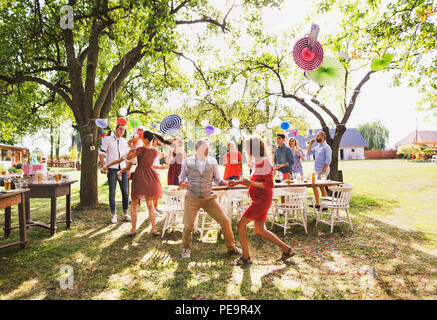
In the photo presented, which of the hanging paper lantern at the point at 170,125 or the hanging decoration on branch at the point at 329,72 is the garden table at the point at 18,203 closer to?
the hanging paper lantern at the point at 170,125

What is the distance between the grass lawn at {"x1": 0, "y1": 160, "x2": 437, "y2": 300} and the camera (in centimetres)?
290

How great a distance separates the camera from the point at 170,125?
6.19 m

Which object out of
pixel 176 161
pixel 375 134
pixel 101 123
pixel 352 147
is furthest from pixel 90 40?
pixel 375 134

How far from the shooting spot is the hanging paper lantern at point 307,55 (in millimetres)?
3732

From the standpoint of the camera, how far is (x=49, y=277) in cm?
325

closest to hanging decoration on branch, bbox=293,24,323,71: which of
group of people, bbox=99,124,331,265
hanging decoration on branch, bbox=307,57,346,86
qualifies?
hanging decoration on branch, bbox=307,57,346,86

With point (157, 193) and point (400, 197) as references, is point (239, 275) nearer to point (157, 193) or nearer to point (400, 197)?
point (157, 193)

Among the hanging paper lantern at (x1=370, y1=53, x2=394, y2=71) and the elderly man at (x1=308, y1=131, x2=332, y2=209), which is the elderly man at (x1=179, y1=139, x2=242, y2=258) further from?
the elderly man at (x1=308, y1=131, x2=332, y2=209)

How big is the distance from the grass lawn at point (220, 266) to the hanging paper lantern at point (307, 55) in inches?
114

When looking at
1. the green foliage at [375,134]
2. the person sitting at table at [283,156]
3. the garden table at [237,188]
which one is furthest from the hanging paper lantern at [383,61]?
the green foliage at [375,134]

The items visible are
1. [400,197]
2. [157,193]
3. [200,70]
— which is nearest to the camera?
[157,193]
